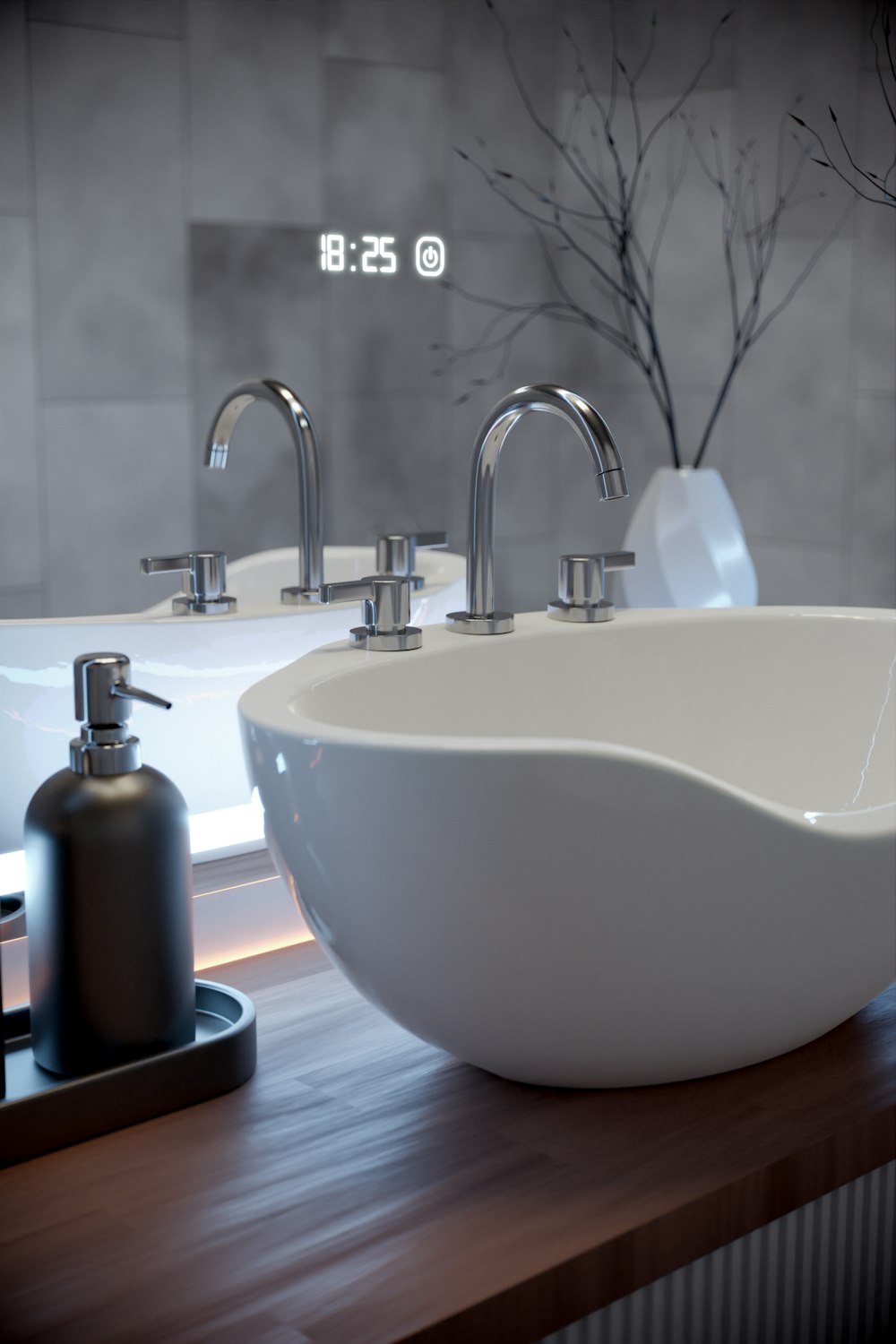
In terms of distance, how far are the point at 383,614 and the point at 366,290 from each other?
1.18 feet

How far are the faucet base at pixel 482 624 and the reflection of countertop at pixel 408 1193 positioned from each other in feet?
0.91

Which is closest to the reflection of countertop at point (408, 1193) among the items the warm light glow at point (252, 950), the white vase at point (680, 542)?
the warm light glow at point (252, 950)

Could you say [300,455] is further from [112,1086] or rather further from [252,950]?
[112,1086]

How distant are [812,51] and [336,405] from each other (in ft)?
2.25

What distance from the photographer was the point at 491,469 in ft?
3.25

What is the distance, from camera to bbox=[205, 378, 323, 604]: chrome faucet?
41.3 inches

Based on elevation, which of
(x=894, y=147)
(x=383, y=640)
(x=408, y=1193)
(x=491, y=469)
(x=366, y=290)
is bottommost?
(x=408, y=1193)

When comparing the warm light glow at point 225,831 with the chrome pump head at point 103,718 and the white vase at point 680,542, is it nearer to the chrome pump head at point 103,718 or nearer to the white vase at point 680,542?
the chrome pump head at point 103,718

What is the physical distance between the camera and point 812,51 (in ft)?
4.73

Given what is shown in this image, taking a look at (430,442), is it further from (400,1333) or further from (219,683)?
(400,1333)

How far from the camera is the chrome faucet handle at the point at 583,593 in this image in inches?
40.1

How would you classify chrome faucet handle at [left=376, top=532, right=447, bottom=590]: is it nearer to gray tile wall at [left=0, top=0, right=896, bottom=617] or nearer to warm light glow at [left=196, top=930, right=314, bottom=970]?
gray tile wall at [left=0, top=0, right=896, bottom=617]

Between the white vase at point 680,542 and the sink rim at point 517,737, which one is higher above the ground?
the white vase at point 680,542

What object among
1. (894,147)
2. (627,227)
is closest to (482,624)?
(627,227)
